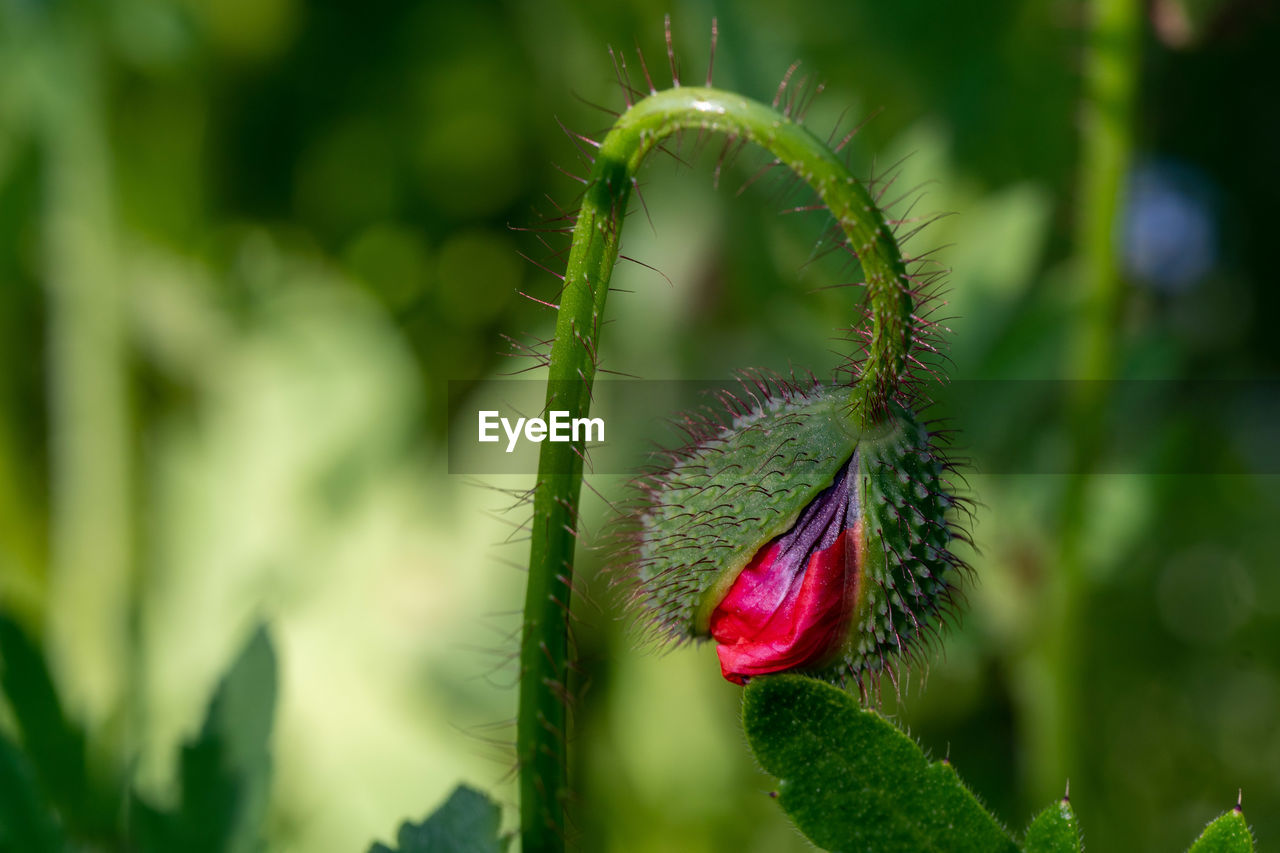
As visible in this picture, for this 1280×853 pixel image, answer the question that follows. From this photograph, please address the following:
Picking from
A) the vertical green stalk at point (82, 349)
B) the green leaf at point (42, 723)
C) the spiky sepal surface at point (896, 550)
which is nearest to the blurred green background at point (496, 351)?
the vertical green stalk at point (82, 349)

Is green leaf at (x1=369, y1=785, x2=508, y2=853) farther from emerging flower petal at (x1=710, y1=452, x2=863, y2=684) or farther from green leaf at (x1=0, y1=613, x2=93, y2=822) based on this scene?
green leaf at (x1=0, y1=613, x2=93, y2=822)

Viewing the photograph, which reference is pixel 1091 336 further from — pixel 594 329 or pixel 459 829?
pixel 459 829

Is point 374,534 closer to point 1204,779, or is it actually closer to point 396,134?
point 396,134

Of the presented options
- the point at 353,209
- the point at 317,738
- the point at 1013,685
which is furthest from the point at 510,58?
the point at 1013,685

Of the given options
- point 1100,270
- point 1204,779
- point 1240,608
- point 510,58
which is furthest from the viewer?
point 510,58

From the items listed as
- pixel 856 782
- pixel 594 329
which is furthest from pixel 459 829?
pixel 594 329
